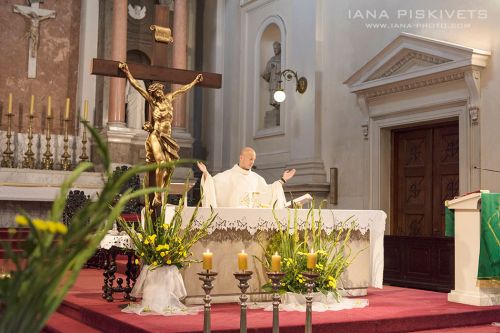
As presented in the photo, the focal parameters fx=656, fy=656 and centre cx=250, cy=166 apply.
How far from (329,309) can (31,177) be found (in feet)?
23.0

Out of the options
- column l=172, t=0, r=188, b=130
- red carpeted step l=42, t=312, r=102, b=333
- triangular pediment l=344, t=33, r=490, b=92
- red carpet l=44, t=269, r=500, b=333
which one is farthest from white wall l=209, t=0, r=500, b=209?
red carpeted step l=42, t=312, r=102, b=333

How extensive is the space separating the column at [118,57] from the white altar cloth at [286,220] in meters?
6.61

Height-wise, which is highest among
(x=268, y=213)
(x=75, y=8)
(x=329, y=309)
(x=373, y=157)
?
(x=75, y=8)

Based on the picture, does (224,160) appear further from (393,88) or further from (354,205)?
(393,88)

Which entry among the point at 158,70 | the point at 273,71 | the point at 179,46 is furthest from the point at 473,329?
the point at 179,46

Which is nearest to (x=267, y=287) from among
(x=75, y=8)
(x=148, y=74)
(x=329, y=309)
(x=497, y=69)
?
(x=329, y=309)

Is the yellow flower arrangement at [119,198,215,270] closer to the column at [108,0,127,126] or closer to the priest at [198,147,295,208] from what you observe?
the priest at [198,147,295,208]

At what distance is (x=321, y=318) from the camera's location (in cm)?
532

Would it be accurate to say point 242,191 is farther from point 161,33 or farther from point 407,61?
point 407,61

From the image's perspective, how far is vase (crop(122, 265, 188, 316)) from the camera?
215 inches

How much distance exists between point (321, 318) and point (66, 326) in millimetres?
2178

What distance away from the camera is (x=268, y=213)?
20.8 ft
